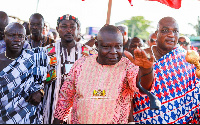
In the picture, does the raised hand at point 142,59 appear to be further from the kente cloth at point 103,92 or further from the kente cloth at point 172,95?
the kente cloth at point 172,95

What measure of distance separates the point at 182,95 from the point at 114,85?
1.02m

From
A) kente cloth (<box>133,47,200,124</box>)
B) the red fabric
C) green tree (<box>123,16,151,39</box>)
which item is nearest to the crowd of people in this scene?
kente cloth (<box>133,47,200,124</box>)

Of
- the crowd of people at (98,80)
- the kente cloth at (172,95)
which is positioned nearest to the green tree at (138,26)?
the crowd of people at (98,80)

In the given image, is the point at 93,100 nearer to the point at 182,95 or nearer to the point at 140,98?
the point at 140,98

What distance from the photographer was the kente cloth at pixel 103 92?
2307 millimetres

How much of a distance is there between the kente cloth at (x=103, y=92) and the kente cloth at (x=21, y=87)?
2.75ft

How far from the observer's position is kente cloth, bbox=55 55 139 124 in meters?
2.31

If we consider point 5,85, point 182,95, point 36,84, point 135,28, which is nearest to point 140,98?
point 182,95

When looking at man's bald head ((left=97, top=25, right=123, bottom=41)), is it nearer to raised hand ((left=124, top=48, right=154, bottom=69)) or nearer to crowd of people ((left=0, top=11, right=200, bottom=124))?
crowd of people ((left=0, top=11, right=200, bottom=124))

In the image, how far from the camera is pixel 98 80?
2.37m

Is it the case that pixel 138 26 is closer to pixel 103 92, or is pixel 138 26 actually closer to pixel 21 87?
pixel 21 87

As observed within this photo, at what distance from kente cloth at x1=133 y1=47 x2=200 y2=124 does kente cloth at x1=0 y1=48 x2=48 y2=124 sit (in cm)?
125

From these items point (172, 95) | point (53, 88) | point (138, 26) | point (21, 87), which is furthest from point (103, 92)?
point (138, 26)

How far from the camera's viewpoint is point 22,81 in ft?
10.3
